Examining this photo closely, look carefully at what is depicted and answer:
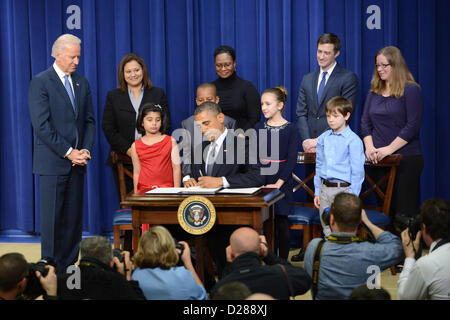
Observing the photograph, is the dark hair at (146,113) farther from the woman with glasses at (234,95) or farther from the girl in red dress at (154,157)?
the woman with glasses at (234,95)

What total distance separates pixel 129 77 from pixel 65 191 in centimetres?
118

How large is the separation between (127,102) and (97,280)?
2.83 metres

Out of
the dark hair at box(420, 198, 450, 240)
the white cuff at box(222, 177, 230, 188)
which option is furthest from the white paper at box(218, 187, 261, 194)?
the dark hair at box(420, 198, 450, 240)

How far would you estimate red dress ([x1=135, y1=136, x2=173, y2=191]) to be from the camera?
4.68 meters

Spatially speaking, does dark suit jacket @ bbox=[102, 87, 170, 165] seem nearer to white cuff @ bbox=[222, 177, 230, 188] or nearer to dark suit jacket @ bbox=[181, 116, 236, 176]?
dark suit jacket @ bbox=[181, 116, 236, 176]

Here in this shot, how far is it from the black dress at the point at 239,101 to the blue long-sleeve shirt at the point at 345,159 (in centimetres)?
97

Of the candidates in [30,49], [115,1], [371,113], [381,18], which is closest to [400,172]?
[371,113]

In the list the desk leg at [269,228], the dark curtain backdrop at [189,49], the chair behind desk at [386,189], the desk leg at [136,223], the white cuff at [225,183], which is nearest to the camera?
the desk leg at [136,223]

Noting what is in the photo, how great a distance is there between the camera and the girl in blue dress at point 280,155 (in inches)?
187

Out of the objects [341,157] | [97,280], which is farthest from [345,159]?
[97,280]

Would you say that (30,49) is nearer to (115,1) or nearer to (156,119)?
(115,1)

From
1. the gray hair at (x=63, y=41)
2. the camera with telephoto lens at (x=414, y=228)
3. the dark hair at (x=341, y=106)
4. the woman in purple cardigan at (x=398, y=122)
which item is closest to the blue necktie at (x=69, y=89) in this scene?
the gray hair at (x=63, y=41)

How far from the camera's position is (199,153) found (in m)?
4.36

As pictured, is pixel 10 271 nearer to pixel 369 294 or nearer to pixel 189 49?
pixel 369 294
